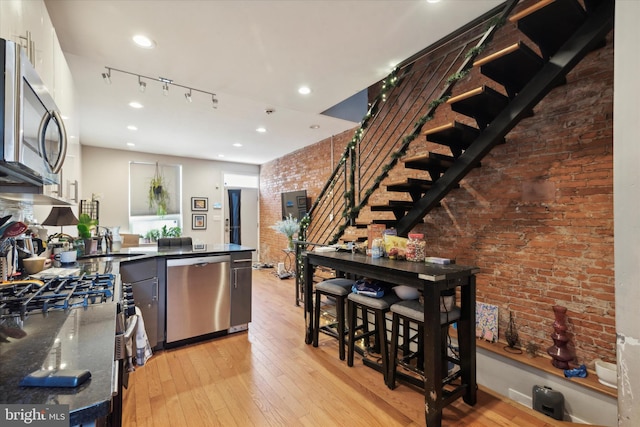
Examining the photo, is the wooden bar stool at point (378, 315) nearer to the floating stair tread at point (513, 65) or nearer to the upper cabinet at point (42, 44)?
the floating stair tread at point (513, 65)

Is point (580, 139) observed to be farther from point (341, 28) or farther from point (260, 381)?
point (260, 381)

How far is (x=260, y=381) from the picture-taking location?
233 centimetres

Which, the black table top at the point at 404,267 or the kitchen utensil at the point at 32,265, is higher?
the kitchen utensil at the point at 32,265

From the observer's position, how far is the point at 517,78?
2205 mm

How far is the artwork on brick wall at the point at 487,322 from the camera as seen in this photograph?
2654mm

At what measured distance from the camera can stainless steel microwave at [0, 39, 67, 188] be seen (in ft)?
2.84

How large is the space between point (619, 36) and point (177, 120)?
5.02m

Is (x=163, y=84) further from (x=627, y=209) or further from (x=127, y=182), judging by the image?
(x=127, y=182)

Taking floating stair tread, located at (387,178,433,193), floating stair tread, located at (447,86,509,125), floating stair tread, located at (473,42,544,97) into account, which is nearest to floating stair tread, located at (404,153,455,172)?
floating stair tread, located at (387,178,433,193)

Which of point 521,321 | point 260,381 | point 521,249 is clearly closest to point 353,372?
point 260,381

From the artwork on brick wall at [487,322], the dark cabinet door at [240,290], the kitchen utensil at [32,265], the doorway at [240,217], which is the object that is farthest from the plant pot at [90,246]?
the doorway at [240,217]

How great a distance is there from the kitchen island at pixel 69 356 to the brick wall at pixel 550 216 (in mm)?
2878

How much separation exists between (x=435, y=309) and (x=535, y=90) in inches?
68.0

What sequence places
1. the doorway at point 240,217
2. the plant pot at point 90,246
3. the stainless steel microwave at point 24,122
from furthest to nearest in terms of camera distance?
the doorway at point 240,217
the plant pot at point 90,246
the stainless steel microwave at point 24,122
